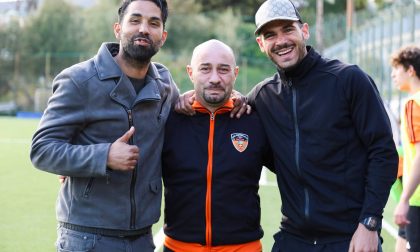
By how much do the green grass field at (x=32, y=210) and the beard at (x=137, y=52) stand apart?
150 inches

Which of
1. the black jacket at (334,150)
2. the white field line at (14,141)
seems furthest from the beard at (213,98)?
the white field line at (14,141)

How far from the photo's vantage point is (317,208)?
384cm

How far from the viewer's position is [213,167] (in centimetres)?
407

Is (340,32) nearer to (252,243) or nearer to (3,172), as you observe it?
(3,172)

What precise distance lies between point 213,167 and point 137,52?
900mm

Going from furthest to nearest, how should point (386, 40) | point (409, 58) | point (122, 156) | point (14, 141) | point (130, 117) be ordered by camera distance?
point (14, 141) → point (386, 40) → point (409, 58) → point (130, 117) → point (122, 156)

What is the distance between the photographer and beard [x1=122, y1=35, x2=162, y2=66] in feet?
12.6

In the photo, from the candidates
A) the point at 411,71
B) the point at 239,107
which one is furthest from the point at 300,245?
the point at 411,71

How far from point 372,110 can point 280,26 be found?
31.6 inches

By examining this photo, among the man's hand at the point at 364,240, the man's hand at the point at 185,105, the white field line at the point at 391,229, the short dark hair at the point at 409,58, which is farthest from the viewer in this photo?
the white field line at the point at 391,229

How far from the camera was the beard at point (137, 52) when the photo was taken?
151 inches

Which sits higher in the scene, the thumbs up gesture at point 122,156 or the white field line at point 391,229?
the thumbs up gesture at point 122,156

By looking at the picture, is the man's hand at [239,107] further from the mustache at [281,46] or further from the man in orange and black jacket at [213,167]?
the mustache at [281,46]

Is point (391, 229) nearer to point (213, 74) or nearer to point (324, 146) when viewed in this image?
point (324, 146)
